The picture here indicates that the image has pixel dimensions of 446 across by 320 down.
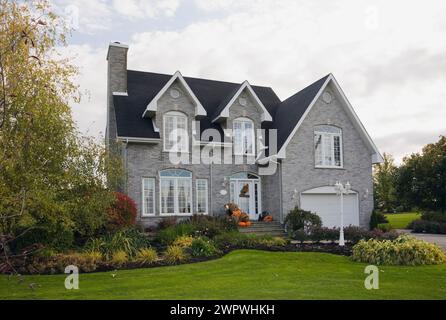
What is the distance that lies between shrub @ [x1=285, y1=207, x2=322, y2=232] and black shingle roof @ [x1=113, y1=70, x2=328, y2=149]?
3666 millimetres

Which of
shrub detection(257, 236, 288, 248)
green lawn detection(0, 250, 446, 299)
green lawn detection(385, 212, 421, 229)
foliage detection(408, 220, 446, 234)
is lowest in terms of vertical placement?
green lawn detection(385, 212, 421, 229)

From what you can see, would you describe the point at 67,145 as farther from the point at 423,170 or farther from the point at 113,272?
the point at 423,170

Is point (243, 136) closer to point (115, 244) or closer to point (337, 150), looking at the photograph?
point (337, 150)

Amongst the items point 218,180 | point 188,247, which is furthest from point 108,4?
point 218,180

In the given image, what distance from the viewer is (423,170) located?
2802 cm

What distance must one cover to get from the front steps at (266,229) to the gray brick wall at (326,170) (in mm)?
816

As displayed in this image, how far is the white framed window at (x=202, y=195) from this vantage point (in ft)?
70.2

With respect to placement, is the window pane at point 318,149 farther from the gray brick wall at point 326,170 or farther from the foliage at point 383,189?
the foliage at point 383,189

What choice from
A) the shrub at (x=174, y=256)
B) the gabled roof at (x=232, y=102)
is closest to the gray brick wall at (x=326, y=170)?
the gabled roof at (x=232, y=102)

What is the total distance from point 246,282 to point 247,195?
1278 centimetres

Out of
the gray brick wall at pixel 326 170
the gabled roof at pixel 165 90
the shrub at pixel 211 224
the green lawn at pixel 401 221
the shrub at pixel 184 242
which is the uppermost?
the gabled roof at pixel 165 90

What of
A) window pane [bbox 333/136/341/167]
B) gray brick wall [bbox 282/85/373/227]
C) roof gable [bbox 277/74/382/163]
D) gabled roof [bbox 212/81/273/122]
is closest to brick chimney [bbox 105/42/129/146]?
gabled roof [bbox 212/81/273/122]

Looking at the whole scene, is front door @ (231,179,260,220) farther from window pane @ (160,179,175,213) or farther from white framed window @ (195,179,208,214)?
window pane @ (160,179,175,213)

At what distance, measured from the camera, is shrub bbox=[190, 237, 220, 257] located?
14000 mm
